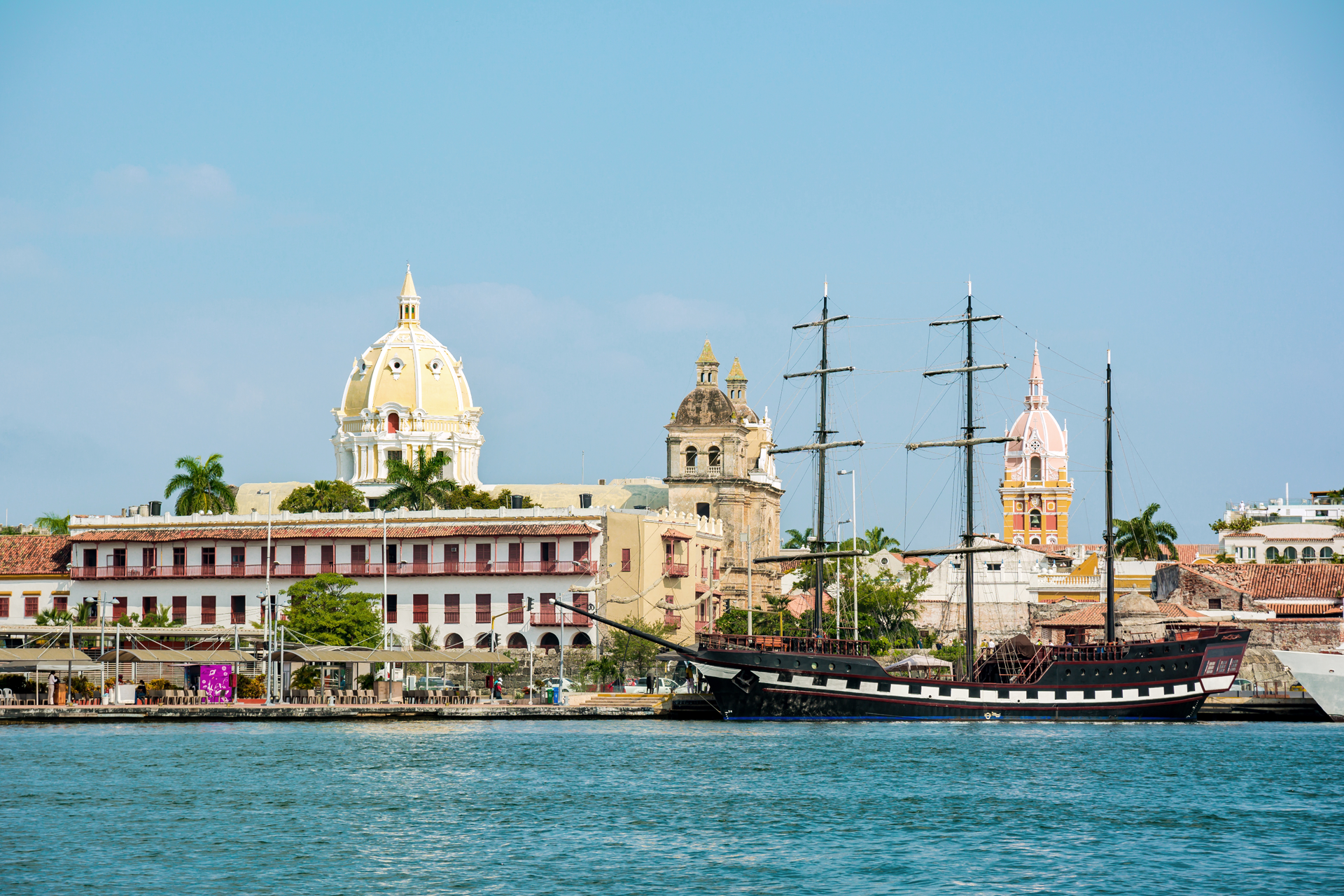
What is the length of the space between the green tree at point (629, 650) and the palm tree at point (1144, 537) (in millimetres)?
43024

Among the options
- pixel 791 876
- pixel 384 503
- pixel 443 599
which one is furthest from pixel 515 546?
pixel 791 876

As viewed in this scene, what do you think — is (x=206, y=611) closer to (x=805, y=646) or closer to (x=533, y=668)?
(x=533, y=668)

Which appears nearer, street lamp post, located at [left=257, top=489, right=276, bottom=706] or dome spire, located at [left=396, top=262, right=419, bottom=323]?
street lamp post, located at [left=257, top=489, right=276, bottom=706]

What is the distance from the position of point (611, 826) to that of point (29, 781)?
15.6m

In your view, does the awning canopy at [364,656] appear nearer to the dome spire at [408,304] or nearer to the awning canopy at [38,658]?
the awning canopy at [38,658]

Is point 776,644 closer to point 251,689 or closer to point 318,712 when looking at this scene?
point 318,712

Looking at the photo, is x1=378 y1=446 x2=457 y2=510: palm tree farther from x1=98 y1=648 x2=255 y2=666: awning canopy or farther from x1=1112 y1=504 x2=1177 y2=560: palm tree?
x1=1112 y1=504 x2=1177 y2=560: palm tree

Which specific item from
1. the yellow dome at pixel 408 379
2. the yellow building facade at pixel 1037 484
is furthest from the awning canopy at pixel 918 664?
the yellow building facade at pixel 1037 484

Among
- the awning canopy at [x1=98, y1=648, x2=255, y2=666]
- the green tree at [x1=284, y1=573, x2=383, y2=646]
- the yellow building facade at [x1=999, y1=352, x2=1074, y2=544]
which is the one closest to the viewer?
the awning canopy at [x1=98, y1=648, x2=255, y2=666]

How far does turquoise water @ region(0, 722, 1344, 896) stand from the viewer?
28.1 metres

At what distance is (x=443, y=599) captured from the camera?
81.6 meters

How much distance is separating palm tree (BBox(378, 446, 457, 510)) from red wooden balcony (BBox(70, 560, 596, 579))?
789cm

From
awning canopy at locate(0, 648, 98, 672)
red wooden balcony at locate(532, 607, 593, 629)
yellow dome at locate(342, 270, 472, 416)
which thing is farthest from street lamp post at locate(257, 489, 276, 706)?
yellow dome at locate(342, 270, 472, 416)

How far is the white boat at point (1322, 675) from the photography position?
6303 centimetres
